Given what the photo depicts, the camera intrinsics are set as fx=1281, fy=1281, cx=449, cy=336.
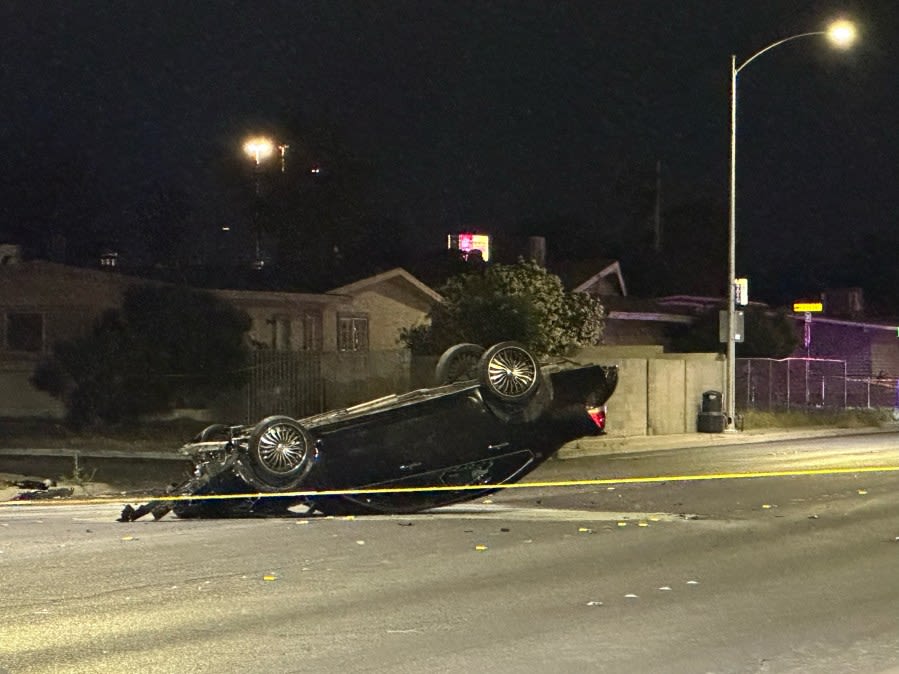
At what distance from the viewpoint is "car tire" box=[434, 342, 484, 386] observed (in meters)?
14.6

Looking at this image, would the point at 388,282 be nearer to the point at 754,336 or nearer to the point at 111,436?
the point at 111,436

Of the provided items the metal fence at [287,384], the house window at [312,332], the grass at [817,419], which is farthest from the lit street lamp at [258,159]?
the grass at [817,419]

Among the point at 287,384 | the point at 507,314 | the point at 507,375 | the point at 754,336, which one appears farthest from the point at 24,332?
the point at 754,336

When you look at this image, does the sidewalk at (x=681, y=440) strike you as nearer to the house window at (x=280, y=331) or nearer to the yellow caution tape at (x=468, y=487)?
the yellow caution tape at (x=468, y=487)

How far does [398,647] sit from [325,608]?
3.96 ft

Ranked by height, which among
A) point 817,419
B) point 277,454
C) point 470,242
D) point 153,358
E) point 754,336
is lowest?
point 817,419

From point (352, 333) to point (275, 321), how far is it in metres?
3.15

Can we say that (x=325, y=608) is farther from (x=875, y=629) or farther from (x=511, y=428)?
(x=511, y=428)

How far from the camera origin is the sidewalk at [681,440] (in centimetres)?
2556

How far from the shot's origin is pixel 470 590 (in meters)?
9.19

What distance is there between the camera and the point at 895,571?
10.1 metres

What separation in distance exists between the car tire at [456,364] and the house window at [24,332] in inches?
893

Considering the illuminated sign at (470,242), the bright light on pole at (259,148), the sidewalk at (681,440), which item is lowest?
the sidewalk at (681,440)

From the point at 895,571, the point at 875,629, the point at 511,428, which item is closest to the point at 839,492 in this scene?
the point at 511,428
